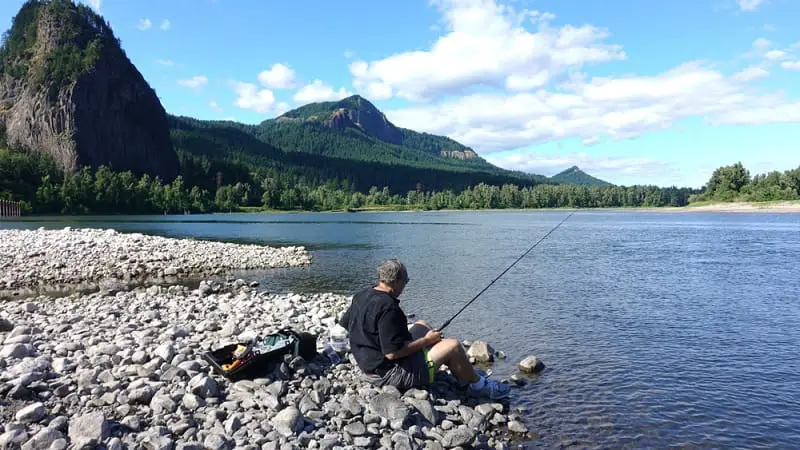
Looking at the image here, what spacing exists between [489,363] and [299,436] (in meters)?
5.49

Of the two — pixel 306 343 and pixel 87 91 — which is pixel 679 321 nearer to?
pixel 306 343

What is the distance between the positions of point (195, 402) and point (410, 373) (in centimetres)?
304

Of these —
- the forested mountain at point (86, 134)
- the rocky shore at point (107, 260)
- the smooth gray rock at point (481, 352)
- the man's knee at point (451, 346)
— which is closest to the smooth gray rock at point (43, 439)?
the man's knee at point (451, 346)

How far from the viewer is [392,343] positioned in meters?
7.46

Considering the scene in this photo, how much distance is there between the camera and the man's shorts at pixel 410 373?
25.6 ft

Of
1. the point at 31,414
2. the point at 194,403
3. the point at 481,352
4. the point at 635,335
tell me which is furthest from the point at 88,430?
the point at 635,335

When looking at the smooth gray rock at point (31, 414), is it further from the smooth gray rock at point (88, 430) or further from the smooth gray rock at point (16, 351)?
the smooth gray rock at point (16, 351)

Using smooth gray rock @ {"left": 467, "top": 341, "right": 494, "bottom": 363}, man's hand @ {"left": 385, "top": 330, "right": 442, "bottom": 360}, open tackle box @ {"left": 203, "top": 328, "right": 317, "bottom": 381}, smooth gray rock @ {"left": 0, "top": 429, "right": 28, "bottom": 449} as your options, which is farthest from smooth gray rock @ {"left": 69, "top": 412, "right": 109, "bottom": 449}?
smooth gray rock @ {"left": 467, "top": 341, "right": 494, "bottom": 363}

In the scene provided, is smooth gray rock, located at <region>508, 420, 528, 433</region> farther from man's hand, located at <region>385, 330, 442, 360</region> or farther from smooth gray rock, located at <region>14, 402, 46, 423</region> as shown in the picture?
smooth gray rock, located at <region>14, 402, 46, 423</region>

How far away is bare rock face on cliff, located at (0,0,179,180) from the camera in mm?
155375

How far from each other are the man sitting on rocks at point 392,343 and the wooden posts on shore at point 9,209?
110279mm

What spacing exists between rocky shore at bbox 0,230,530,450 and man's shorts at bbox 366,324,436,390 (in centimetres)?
14

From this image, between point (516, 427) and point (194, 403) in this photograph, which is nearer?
point (194, 403)

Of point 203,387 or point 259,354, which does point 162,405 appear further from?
point 259,354
